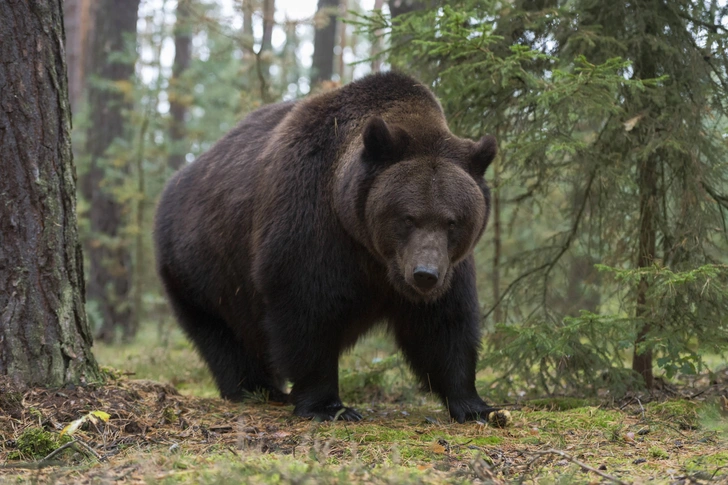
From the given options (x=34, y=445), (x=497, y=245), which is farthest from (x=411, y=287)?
(x=497, y=245)

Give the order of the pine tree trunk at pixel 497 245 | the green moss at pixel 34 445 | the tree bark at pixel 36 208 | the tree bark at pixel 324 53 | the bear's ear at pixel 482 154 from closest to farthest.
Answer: the green moss at pixel 34 445
the tree bark at pixel 36 208
the bear's ear at pixel 482 154
the pine tree trunk at pixel 497 245
the tree bark at pixel 324 53

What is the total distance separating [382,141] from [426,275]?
1.15 metres

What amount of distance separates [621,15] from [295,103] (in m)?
3.32

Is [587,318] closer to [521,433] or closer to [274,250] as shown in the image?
[521,433]

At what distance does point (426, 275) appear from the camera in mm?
4836

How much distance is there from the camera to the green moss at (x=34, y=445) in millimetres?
4254

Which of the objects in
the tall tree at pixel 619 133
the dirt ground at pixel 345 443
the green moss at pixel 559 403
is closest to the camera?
the dirt ground at pixel 345 443

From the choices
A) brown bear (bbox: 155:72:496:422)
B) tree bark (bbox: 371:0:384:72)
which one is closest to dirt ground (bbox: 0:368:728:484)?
brown bear (bbox: 155:72:496:422)

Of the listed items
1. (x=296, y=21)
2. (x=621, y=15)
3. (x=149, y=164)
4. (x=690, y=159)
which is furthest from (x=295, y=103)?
(x=149, y=164)

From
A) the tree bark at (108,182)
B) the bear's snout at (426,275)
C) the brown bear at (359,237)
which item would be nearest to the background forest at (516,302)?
the brown bear at (359,237)

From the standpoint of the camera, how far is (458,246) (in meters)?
5.34

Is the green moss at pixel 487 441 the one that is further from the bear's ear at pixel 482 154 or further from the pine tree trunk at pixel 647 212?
the pine tree trunk at pixel 647 212

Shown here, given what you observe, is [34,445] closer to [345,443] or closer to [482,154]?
[345,443]

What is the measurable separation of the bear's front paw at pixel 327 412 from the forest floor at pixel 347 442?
11 centimetres
